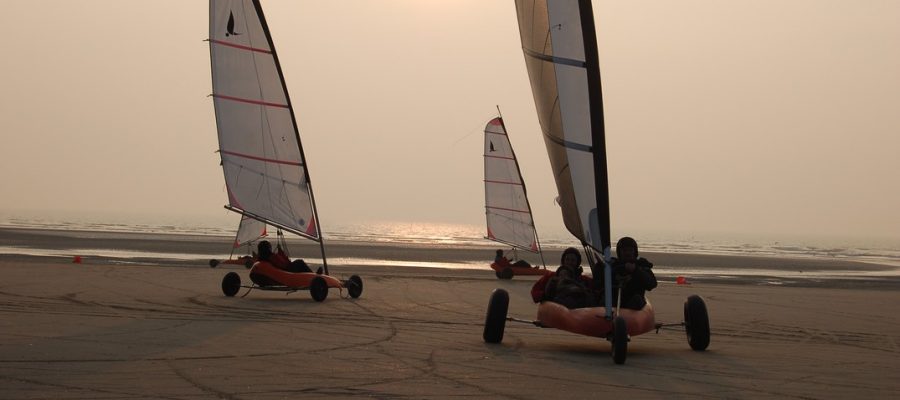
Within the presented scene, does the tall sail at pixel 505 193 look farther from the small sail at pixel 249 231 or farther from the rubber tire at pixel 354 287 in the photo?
the rubber tire at pixel 354 287

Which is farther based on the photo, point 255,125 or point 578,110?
point 255,125

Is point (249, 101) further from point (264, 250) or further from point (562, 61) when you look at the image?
point (562, 61)

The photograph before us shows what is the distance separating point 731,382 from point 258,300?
37.4 feet

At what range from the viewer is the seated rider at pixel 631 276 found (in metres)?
13.3

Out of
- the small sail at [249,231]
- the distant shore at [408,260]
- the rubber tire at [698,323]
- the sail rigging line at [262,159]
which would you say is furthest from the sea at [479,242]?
the rubber tire at [698,323]

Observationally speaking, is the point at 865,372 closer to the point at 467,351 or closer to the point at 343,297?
the point at 467,351

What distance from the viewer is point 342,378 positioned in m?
10.1

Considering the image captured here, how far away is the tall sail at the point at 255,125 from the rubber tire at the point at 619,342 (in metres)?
12.5

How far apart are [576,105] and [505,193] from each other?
95.7 ft

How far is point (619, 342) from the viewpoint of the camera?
39.4 ft

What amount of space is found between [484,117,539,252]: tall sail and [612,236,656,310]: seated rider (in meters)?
27.9

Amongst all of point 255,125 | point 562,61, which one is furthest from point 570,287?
point 255,125

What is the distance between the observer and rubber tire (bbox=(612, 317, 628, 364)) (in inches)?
472

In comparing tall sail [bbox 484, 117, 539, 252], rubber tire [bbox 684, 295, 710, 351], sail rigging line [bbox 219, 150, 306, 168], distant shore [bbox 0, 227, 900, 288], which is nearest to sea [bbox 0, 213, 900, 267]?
distant shore [bbox 0, 227, 900, 288]
